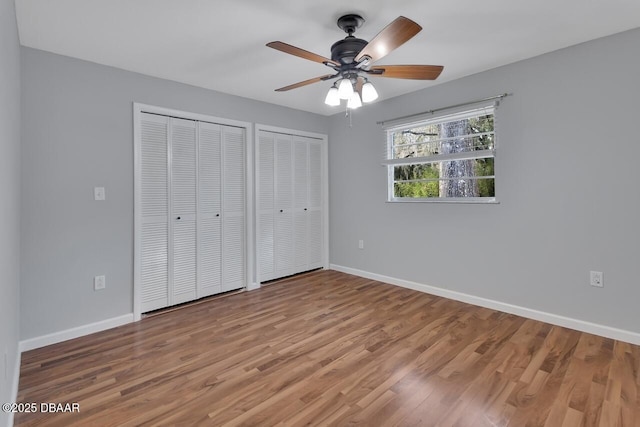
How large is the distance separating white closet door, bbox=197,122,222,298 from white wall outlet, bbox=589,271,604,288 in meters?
3.57

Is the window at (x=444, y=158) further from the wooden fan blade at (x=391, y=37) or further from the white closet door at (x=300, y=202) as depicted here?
the wooden fan blade at (x=391, y=37)

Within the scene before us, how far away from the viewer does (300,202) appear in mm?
4496

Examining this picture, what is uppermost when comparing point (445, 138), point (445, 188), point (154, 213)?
point (445, 138)

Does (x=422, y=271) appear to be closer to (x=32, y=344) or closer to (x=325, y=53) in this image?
(x=325, y=53)

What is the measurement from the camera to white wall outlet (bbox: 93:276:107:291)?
277 centimetres

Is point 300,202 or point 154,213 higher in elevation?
point 300,202

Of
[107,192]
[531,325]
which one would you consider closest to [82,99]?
[107,192]

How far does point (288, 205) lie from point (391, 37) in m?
2.86

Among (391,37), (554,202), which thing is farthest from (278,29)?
(554,202)

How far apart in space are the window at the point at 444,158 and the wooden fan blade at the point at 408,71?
127cm

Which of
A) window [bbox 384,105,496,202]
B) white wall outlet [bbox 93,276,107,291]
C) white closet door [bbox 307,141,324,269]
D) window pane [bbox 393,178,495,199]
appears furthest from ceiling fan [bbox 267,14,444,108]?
white wall outlet [bbox 93,276,107,291]

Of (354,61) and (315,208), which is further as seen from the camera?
(315,208)

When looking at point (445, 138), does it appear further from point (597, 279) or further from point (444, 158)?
point (597, 279)

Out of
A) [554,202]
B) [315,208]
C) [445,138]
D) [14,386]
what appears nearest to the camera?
[14,386]
